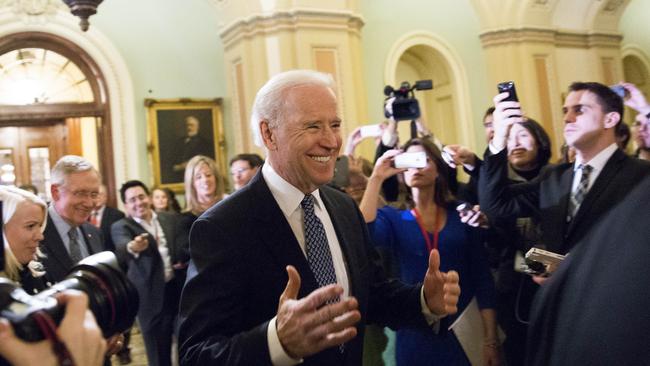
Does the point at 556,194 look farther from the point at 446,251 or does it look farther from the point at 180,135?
the point at 180,135

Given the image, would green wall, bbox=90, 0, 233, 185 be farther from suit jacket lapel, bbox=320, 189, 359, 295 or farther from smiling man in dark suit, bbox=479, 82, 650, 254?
suit jacket lapel, bbox=320, 189, 359, 295

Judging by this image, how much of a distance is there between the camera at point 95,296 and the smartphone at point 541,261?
1498mm

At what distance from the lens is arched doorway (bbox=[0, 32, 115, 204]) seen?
8008 millimetres

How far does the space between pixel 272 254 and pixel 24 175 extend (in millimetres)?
7760

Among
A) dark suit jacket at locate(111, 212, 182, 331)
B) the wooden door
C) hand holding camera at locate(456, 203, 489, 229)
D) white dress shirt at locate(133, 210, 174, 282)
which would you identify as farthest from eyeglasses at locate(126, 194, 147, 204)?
the wooden door

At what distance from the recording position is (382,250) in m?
3.03

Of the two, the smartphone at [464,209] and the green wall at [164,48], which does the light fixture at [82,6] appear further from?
the green wall at [164,48]

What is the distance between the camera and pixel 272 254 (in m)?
1.75

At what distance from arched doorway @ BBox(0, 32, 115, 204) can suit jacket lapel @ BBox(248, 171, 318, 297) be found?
22.8 ft

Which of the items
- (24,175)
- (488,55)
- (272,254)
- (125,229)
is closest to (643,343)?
(272,254)

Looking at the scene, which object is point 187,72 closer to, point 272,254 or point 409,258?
point 409,258

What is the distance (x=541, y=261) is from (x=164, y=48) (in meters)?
7.28

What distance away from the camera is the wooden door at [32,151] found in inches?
329

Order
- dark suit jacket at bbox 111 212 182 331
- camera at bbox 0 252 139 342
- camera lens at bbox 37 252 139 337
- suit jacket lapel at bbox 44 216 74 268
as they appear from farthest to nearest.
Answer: dark suit jacket at bbox 111 212 182 331, suit jacket lapel at bbox 44 216 74 268, camera lens at bbox 37 252 139 337, camera at bbox 0 252 139 342
